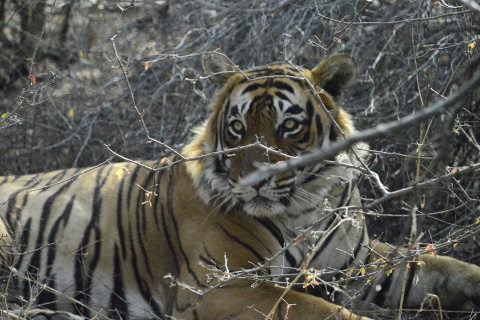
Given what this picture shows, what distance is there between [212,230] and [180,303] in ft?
1.26

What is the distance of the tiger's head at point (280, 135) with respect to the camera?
370 cm

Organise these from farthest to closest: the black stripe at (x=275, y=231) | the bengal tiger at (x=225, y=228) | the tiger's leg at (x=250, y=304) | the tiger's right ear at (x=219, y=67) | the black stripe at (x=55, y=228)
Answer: the black stripe at (x=55, y=228), the tiger's right ear at (x=219, y=67), the black stripe at (x=275, y=231), the bengal tiger at (x=225, y=228), the tiger's leg at (x=250, y=304)

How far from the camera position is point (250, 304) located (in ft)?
11.6

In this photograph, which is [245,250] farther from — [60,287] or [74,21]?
[74,21]

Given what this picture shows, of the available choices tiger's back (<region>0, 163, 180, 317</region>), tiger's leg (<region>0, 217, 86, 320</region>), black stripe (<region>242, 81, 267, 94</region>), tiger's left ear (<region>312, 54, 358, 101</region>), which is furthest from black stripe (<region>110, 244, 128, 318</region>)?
tiger's left ear (<region>312, 54, 358, 101</region>)

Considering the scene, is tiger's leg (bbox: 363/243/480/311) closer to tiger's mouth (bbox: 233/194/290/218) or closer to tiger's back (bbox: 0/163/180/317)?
tiger's mouth (bbox: 233/194/290/218)

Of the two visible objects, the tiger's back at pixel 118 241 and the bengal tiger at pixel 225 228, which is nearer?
the bengal tiger at pixel 225 228

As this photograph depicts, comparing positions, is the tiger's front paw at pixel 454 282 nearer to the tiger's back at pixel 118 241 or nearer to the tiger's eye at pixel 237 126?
the tiger's back at pixel 118 241

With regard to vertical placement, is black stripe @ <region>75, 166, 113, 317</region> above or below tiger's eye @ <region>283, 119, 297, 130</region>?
below

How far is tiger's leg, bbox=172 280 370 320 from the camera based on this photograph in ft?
11.1

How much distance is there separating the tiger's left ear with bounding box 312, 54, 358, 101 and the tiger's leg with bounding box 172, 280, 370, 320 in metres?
1.02

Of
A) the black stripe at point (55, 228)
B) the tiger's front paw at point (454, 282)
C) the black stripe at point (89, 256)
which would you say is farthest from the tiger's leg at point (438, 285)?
the black stripe at point (55, 228)

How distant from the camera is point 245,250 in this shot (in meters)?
3.82

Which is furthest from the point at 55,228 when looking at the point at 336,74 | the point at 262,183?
the point at 336,74
